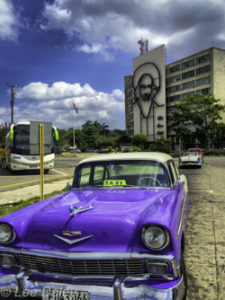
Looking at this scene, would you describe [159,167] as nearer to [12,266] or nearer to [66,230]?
[66,230]

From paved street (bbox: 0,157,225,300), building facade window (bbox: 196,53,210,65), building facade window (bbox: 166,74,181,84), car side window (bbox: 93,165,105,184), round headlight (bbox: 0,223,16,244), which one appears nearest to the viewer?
round headlight (bbox: 0,223,16,244)

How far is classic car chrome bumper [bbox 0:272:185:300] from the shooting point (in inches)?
87.4

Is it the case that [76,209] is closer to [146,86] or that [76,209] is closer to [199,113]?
[199,113]

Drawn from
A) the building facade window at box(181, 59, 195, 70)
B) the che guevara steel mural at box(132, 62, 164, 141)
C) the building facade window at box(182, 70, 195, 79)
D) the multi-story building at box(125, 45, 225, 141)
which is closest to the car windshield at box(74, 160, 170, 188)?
the multi-story building at box(125, 45, 225, 141)

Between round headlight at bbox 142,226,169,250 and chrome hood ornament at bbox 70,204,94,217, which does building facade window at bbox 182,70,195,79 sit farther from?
round headlight at bbox 142,226,169,250

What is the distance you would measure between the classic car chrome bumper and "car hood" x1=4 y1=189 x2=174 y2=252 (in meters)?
0.30

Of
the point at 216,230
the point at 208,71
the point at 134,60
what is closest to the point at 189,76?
the point at 208,71

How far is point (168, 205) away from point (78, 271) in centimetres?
125

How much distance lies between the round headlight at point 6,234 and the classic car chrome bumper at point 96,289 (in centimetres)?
35

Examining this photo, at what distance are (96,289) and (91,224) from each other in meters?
0.56

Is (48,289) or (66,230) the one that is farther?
(66,230)

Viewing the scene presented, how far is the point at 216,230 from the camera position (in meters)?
5.28

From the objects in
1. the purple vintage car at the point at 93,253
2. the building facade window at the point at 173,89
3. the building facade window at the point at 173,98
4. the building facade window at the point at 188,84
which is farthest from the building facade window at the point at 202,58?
the purple vintage car at the point at 93,253

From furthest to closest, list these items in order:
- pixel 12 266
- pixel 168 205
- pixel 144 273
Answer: pixel 168 205
pixel 12 266
pixel 144 273
